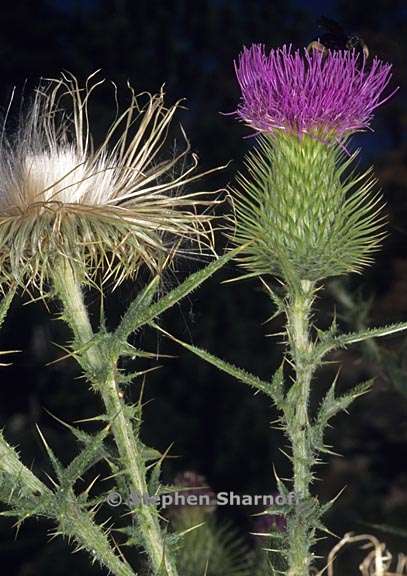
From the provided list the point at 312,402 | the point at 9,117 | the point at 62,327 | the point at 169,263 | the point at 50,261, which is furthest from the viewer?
the point at 312,402

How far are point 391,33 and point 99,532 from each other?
5.68 m

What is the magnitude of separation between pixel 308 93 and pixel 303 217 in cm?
26

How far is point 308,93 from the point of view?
1924 mm

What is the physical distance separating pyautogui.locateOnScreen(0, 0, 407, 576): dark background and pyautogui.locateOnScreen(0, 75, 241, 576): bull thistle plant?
4.09 meters

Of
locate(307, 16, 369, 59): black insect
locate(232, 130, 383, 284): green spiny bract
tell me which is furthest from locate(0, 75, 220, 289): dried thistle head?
locate(307, 16, 369, 59): black insect

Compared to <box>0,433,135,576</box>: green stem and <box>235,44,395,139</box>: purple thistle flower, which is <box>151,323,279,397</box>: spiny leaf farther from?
<box>235,44,395,139</box>: purple thistle flower

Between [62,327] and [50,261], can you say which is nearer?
[50,261]

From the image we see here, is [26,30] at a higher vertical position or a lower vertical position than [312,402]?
higher

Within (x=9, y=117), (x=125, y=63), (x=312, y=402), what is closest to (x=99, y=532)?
(x=9, y=117)

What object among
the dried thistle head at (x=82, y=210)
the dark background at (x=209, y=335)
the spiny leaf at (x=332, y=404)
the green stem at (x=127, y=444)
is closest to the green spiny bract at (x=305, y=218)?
the dried thistle head at (x=82, y=210)

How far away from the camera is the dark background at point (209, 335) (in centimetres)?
639

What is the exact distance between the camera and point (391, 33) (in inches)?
267

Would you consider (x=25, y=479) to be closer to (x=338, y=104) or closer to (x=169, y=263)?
(x=169, y=263)

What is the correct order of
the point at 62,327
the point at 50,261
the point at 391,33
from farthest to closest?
1. the point at 391,33
2. the point at 62,327
3. the point at 50,261
